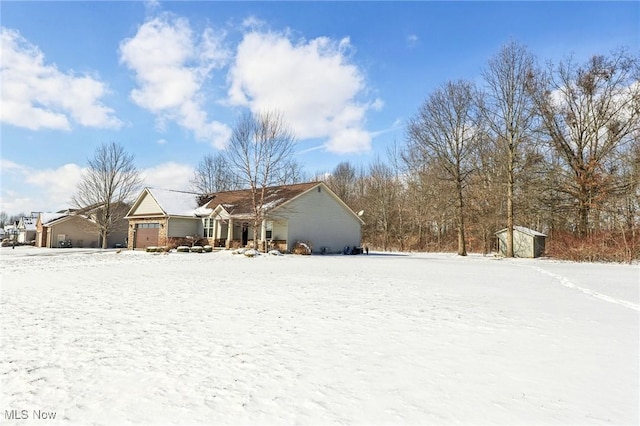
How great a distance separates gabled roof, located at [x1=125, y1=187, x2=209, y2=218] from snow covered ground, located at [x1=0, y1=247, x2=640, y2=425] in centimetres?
2244

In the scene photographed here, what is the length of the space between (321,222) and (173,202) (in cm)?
1318

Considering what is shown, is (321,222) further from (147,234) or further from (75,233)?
(75,233)

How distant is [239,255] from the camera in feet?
79.6

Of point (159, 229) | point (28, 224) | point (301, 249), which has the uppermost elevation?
point (28, 224)

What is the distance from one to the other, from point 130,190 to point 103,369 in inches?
1641

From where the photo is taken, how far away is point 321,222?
3034 cm

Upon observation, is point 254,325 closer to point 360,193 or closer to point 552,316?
point 552,316

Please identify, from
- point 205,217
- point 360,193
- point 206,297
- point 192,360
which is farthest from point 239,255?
point 360,193

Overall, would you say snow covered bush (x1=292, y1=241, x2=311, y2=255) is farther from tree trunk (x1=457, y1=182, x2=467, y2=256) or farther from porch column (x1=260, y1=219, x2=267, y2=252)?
tree trunk (x1=457, y1=182, x2=467, y2=256)

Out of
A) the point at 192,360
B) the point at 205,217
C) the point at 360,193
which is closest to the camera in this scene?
the point at 192,360

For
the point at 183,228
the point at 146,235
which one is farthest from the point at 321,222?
the point at 146,235

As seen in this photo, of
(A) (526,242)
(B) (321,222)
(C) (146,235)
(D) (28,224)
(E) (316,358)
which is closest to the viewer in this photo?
(E) (316,358)

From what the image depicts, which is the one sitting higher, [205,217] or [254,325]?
[205,217]

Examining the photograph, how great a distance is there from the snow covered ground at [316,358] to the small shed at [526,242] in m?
19.1
